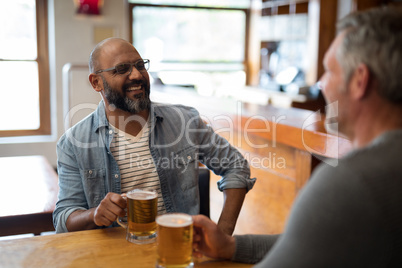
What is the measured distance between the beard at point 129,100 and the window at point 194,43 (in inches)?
170

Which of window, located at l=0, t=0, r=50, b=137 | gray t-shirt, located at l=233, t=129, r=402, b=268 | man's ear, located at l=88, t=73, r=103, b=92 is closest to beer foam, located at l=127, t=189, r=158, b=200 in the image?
gray t-shirt, located at l=233, t=129, r=402, b=268

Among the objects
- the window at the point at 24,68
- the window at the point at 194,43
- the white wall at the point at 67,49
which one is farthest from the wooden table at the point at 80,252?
the window at the point at 194,43

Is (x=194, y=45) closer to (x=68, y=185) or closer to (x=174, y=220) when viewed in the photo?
(x=68, y=185)

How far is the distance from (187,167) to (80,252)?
2.34 ft

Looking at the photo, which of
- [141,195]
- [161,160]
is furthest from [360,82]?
[161,160]

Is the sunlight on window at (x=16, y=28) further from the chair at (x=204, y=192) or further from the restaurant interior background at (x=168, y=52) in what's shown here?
the chair at (x=204, y=192)

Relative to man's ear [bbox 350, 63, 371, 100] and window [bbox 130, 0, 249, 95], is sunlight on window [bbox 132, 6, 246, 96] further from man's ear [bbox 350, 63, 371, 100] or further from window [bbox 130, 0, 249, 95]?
man's ear [bbox 350, 63, 371, 100]

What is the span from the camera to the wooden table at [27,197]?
1.66 meters

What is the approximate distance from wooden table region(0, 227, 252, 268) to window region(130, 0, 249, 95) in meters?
4.94

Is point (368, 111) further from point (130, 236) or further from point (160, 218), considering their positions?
point (130, 236)

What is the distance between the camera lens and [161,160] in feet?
5.70

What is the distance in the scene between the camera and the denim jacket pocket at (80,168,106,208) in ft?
5.31

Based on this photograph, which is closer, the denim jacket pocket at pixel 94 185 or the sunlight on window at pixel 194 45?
the denim jacket pocket at pixel 94 185

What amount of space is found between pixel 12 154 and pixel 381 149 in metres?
4.71
